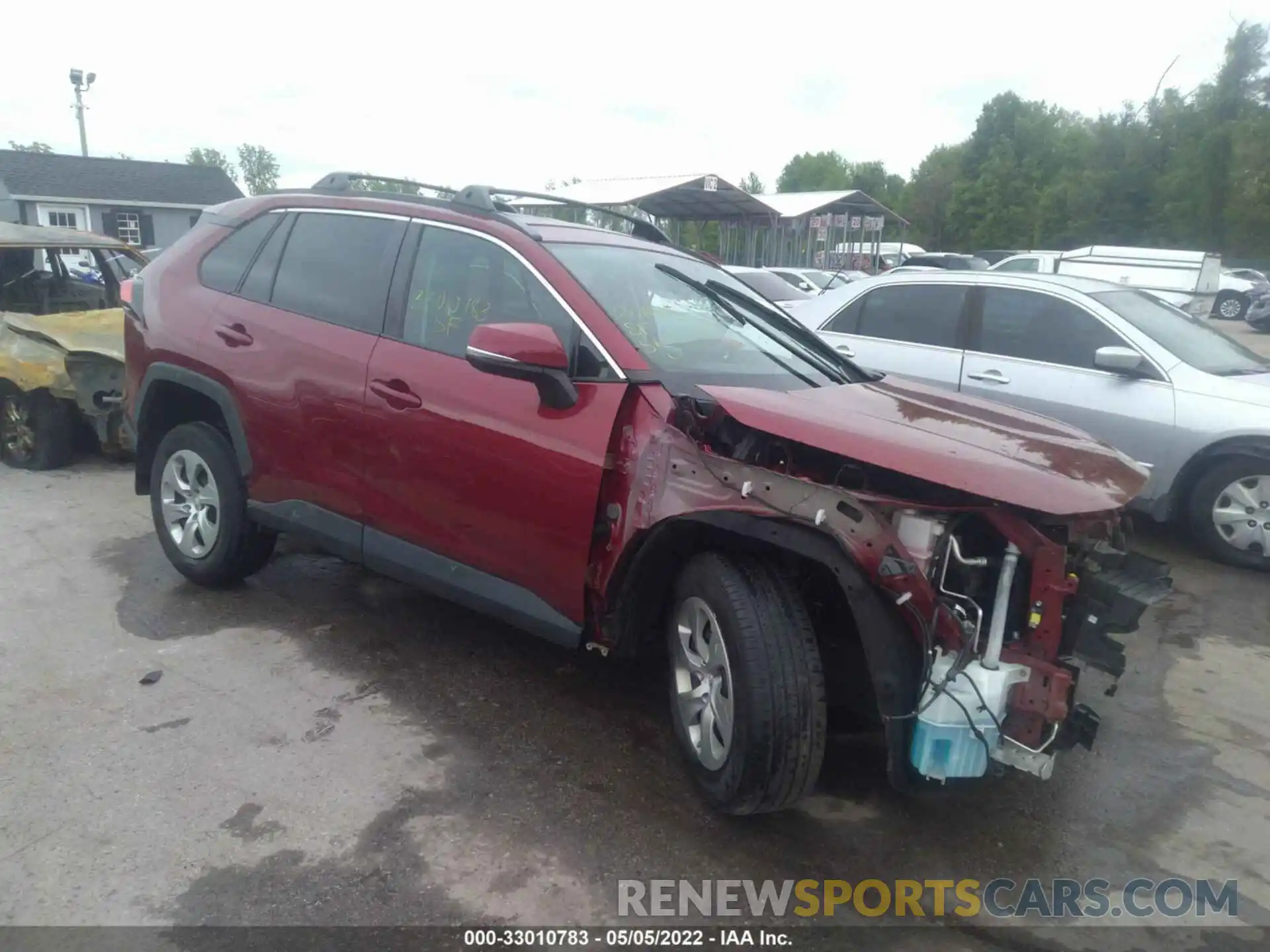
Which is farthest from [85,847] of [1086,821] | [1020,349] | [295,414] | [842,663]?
[1020,349]

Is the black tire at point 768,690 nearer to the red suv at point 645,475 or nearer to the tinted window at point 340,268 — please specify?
the red suv at point 645,475

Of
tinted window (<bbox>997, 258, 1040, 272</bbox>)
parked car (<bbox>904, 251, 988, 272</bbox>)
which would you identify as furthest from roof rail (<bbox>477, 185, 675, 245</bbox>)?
tinted window (<bbox>997, 258, 1040, 272</bbox>)

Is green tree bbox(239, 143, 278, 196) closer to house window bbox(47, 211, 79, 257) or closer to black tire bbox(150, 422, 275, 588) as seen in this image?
house window bbox(47, 211, 79, 257)

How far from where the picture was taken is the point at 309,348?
13.8 feet

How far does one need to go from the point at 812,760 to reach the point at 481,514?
149 centimetres

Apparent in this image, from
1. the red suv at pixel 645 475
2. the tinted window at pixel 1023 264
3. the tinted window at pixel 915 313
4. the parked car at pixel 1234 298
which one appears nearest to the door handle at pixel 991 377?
the tinted window at pixel 915 313

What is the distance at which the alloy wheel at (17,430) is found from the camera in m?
7.30

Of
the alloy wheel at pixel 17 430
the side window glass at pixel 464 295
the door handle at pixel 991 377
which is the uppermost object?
the side window glass at pixel 464 295

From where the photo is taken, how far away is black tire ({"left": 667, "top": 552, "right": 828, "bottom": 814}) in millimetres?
2887

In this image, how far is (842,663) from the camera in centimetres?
310

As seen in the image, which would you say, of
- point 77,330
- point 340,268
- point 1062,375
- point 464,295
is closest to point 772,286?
point 1062,375

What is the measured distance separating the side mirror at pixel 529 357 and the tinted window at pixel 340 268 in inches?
35.4

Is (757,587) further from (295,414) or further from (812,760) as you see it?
(295,414)

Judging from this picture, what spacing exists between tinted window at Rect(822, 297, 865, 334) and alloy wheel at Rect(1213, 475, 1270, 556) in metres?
2.68
